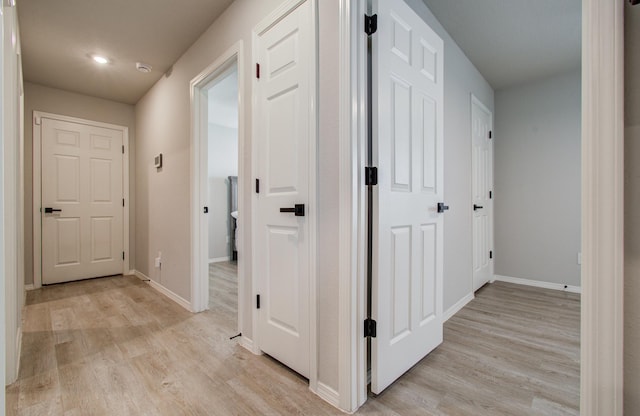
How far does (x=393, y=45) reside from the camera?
1.46 metres

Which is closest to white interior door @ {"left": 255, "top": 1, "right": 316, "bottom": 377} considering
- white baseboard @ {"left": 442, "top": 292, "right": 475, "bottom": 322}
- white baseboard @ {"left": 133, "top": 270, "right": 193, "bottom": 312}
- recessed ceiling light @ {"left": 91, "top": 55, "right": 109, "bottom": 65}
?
white baseboard @ {"left": 133, "top": 270, "right": 193, "bottom": 312}

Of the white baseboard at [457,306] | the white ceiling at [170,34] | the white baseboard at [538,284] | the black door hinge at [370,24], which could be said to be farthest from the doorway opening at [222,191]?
the white baseboard at [538,284]

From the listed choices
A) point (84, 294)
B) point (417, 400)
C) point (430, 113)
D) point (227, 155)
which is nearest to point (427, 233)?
point (430, 113)

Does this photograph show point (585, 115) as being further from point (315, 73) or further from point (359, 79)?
point (315, 73)

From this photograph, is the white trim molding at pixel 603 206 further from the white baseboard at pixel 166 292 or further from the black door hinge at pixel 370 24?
the white baseboard at pixel 166 292

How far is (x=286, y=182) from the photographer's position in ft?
5.20

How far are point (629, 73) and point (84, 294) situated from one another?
4.48 m

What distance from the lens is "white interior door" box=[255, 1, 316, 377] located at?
1.46 metres

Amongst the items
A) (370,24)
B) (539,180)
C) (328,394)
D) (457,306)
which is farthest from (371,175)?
(539,180)

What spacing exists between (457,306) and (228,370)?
205cm

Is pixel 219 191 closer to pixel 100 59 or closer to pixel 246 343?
pixel 100 59

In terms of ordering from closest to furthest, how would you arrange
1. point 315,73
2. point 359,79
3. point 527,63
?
point 359,79, point 315,73, point 527,63

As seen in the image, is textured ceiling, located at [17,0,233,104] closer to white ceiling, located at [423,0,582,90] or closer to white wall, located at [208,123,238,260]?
white wall, located at [208,123,238,260]

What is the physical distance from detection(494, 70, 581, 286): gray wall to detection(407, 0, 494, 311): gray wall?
995mm
